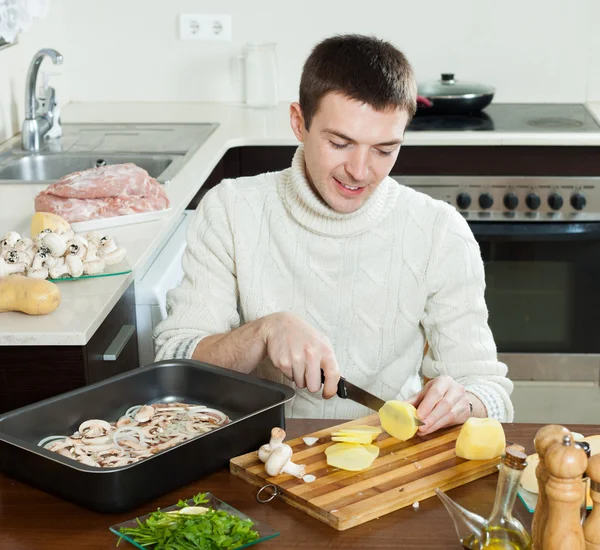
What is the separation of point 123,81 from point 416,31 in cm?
114

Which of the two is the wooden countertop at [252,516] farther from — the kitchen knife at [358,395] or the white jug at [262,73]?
the white jug at [262,73]

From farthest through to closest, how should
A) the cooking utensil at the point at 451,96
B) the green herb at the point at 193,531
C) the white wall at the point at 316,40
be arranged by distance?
the white wall at the point at 316,40 < the cooking utensil at the point at 451,96 < the green herb at the point at 193,531

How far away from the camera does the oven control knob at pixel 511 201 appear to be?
3.11 metres

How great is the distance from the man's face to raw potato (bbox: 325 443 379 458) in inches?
21.7

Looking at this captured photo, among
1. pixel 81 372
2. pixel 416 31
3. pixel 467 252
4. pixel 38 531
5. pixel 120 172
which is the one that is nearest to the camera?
pixel 38 531

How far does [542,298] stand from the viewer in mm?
3234

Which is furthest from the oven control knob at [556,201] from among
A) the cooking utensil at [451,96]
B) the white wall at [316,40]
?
the white wall at [316,40]

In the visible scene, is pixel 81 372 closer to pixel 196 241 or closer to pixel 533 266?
pixel 196 241

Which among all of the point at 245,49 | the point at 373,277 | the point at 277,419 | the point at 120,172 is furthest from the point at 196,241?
the point at 245,49

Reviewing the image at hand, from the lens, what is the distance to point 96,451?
1.28 meters

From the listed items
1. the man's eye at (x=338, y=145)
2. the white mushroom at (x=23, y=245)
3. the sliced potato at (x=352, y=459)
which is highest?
the man's eye at (x=338, y=145)

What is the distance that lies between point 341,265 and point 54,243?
0.56 meters

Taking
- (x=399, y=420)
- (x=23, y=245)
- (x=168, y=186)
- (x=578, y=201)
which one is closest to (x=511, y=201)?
(x=578, y=201)

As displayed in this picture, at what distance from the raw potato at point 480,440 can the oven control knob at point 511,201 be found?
1.87 meters
